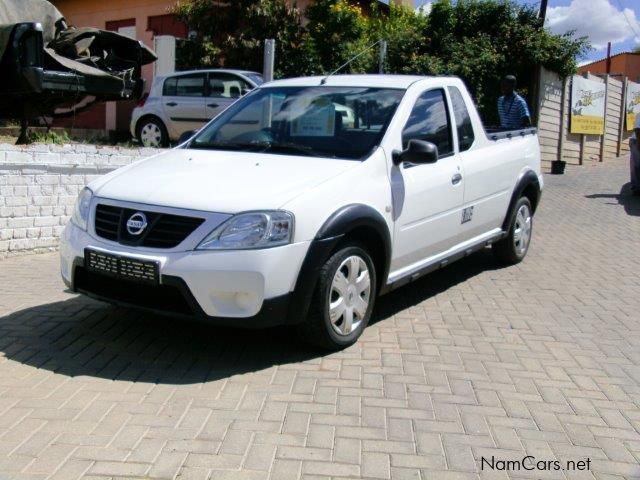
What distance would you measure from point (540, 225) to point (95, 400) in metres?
7.23

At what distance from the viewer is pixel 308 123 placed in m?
5.10

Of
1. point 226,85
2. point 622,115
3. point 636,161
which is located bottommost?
point 636,161

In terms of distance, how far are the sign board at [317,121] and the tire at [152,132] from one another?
811 cm

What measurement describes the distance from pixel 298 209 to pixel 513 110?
625 cm

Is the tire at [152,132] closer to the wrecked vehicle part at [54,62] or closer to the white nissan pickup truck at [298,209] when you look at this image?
the wrecked vehicle part at [54,62]

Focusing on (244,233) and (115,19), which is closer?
(244,233)

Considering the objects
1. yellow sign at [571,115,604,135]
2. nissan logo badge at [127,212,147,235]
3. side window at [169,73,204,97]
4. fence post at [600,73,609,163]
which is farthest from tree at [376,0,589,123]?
nissan logo badge at [127,212,147,235]

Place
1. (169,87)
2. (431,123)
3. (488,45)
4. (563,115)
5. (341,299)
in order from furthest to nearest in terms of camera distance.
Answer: (563,115)
(488,45)
(169,87)
(431,123)
(341,299)

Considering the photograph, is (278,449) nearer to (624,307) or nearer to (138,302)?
(138,302)

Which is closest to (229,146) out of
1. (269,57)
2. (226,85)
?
A: (269,57)

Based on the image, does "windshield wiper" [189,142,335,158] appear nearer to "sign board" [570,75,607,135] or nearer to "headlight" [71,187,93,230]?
"headlight" [71,187,93,230]

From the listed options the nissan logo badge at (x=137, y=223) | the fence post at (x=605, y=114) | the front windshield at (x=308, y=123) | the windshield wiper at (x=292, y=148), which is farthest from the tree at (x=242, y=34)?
the nissan logo badge at (x=137, y=223)

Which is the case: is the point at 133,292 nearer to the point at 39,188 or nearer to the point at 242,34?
the point at 39,188

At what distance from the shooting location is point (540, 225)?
9.46m
